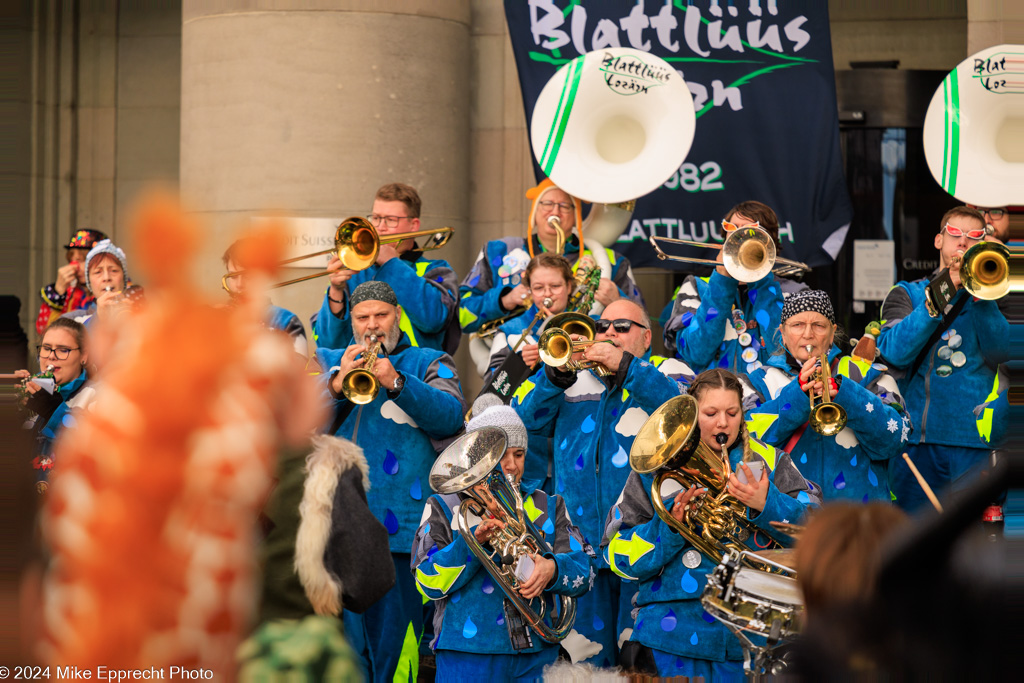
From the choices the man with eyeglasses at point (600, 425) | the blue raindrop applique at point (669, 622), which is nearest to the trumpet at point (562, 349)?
the man with eyeglasses at point (600, 425)

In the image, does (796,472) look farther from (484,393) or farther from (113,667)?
(113,667)

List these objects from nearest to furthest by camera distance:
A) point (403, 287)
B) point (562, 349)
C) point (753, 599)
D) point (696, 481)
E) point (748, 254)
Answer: point (753, 599) < point (696, 481) < point (562, 349) < point (748, 254) < point (403, 287)

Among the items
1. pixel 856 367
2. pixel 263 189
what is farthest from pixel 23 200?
pixel 856 367

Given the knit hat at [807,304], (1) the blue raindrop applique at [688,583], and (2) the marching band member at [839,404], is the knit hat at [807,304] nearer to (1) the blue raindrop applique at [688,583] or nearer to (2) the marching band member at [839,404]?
(2) the marching band member at [839,404]

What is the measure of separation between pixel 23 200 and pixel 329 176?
9.99ft

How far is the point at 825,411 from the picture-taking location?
4.66 m

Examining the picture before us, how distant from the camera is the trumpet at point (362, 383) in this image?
4.71 m

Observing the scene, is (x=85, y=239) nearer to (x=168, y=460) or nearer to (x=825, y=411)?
(x=825, y=411)

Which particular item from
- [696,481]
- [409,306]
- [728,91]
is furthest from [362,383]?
[728,91]

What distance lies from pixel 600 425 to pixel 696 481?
95 centimetres

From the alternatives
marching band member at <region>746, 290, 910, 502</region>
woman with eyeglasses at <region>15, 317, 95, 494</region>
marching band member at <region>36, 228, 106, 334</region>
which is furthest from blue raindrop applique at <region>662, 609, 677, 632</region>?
marching band member at <region>36, 228, 106, 334</region>

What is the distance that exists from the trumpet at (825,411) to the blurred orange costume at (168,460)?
395 centimetres

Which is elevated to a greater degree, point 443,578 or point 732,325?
point 732,325

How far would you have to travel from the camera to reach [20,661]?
4.29 ft
